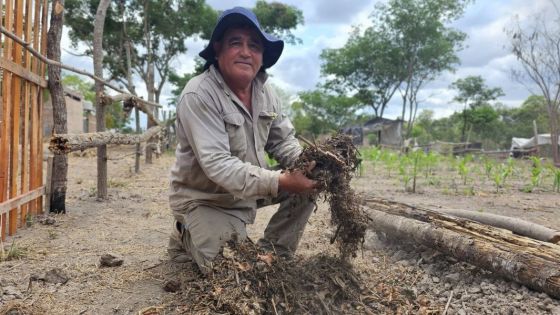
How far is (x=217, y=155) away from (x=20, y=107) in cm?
251

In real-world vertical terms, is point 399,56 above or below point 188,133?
above

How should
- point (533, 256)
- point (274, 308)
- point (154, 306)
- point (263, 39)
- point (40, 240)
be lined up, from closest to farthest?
point (274, 308), point (154, 306), point (533, 256), point (263, 39), point (40, 240)

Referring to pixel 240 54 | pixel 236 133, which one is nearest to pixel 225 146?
pixel 236 133

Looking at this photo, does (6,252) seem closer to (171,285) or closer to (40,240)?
(40,240)

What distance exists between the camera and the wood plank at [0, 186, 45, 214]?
135 inches

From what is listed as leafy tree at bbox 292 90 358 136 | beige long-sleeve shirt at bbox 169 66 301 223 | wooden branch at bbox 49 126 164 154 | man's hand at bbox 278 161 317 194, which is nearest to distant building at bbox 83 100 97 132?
leafy tree at bbox 292 90 358 136

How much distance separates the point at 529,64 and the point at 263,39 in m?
18.3

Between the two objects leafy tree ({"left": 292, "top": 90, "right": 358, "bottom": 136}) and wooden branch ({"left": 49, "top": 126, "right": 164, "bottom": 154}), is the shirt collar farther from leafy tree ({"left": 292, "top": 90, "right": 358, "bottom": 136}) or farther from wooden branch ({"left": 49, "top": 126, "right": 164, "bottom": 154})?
leafy tree ({"left": 292, "top": 90, "right": 358, "bottom": 136})

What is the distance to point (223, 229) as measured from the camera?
8.51 feet

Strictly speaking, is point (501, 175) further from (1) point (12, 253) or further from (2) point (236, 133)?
(1) point (12, 253)

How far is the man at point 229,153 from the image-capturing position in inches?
89.7

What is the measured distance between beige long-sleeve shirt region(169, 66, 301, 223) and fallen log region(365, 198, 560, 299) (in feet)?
3.56

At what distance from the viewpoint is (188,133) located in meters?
2.48

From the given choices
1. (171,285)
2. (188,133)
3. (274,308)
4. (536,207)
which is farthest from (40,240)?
(536,207)
